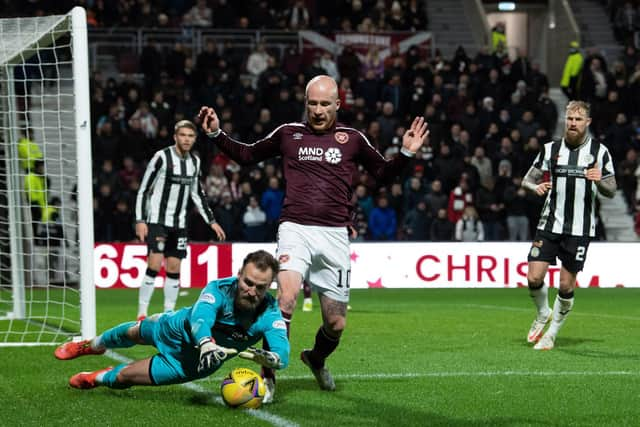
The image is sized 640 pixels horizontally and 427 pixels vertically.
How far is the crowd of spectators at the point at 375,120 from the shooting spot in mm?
21000

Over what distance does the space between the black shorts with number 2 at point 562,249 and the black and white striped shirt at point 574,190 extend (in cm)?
6

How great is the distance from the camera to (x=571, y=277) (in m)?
10.4

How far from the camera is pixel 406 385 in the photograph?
789 cm

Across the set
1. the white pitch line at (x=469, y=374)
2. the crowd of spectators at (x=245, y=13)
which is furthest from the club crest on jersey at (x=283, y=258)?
the crowd of spectators at (x=245, y=13)

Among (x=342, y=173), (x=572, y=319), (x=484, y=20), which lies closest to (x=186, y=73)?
(x=484, y=20)

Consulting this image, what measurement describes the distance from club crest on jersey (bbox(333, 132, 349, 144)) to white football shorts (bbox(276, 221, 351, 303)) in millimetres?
588

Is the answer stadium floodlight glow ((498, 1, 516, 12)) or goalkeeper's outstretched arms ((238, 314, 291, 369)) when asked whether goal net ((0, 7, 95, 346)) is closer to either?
goalkeeper's outstretched arms ((238, 314, 291, 369))

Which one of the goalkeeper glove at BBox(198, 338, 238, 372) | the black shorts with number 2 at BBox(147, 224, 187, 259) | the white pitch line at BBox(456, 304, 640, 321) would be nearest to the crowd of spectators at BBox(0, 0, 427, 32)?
the white pitch line at BBox(456, 304, 640, 321)

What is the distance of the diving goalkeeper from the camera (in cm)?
645

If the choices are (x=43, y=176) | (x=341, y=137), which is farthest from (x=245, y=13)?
(x=341, y=137)

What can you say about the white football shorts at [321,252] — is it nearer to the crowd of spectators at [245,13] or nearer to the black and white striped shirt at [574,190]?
the black and white striped shirt at [574,190]

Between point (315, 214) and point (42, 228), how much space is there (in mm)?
11894

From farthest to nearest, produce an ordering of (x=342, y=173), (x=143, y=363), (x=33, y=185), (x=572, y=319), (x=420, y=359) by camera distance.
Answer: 1. (x=33, y=185)
2. (x=572, y=319)
3. (x=420, y=359)
4. (x=342, y=173)
5. (x=143, y=363)

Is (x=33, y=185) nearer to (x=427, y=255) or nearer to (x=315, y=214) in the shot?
(x=427, y=255)
